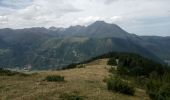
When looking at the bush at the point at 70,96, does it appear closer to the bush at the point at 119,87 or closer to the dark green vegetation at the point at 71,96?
the dark green vegetation at the point at 71,96

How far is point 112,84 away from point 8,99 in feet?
32.0

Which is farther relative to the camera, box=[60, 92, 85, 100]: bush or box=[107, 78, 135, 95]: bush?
box=[107, 78, 135, 95]: bush

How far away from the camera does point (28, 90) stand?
25.4 m

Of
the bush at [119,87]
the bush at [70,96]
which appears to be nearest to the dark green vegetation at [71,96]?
the bush at [70,96]

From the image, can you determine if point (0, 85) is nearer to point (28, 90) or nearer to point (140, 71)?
point (28, 90)

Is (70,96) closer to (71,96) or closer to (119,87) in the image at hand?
(71,96)

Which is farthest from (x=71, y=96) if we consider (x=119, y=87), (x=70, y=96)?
(x=119, y=87)

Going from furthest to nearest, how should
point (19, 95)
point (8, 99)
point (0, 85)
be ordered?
point (0, 85), point (19, 95), point (8, 99)

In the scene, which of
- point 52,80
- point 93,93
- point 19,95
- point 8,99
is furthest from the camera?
point 52,80

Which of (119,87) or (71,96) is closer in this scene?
(71,96)

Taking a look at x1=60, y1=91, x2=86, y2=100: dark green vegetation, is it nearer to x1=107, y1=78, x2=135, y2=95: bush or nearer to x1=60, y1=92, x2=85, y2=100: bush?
x1=60, y1=92, x2=85, y2=100: bush

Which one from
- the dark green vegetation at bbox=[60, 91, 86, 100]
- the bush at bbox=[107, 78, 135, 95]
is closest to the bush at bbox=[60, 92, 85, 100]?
the dark green vegetation at bbox=[60, 91, 86, 100]

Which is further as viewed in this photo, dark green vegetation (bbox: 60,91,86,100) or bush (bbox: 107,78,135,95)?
bush (bbox: 107,78,135,95)

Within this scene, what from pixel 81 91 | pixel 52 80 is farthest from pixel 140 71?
pixel 81 91
